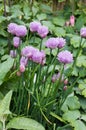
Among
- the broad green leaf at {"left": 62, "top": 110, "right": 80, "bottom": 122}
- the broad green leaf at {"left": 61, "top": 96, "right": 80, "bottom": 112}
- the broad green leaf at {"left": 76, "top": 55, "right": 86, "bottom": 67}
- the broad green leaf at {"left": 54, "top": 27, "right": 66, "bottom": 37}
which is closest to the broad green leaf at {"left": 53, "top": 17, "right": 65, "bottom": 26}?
the broad green leaf at {"left": 54, "top": 27, "right": 66, "bottom": 37}

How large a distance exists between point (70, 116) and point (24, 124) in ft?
1.01

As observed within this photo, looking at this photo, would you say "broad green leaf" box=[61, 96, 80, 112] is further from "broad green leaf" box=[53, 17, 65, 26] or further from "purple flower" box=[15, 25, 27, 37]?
"broad green leaf" box=[53, 17, 65, 26]

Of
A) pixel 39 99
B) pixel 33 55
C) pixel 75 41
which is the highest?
pixel 33 55

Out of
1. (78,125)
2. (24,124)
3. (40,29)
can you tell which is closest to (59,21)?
(40,29)

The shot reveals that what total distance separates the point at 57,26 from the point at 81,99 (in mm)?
759

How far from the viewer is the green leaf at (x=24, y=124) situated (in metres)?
1.74

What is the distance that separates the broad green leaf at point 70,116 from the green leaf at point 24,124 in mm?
230

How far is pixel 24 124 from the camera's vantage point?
1759 mm

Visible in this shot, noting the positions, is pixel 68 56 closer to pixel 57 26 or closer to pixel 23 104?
pixel 23 104

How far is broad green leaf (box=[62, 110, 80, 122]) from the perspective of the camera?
6.33 feet

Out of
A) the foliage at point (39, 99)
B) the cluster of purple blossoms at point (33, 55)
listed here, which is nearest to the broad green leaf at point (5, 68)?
the foliage at point (39, 99)

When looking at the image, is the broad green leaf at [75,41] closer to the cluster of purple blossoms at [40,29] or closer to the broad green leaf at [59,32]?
the broad green leaf at [59,32]

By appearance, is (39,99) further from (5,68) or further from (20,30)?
(20,30)

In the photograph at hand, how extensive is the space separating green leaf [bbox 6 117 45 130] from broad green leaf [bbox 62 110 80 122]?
23cm
